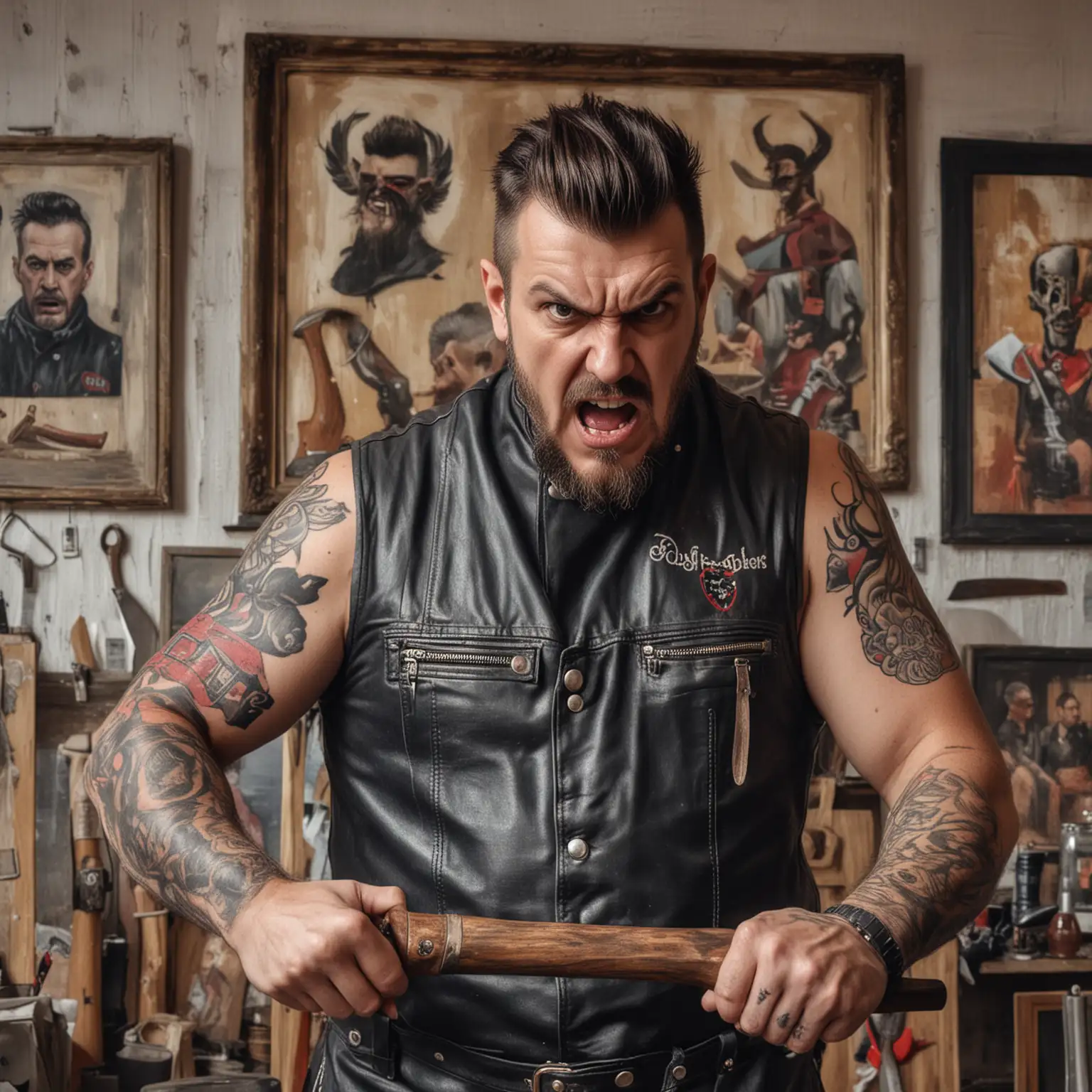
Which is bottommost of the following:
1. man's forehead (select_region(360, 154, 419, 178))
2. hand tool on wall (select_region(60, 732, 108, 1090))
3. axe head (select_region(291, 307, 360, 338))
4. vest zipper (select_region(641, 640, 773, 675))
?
hand tool on wall (select_region(60, 732, 108, 1090))

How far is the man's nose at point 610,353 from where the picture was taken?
1.80 meters

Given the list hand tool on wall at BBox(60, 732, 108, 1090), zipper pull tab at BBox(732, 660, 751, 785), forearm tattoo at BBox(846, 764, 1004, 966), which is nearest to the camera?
forearm tattoo at BBox(846, 764, 1004, 966)

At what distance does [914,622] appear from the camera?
77.3 inches

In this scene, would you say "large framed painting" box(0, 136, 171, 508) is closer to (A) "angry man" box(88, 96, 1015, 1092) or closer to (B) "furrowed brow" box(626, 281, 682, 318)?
(A) "angry man" box(88, 96, 1015, 1092)

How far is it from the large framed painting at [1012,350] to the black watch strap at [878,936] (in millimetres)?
2567

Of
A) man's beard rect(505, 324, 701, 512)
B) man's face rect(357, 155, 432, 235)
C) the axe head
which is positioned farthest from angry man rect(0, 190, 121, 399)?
man's beard rect(505, 324, 701, 512)

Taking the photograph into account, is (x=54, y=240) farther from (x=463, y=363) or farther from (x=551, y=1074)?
(x=551, y=1074)

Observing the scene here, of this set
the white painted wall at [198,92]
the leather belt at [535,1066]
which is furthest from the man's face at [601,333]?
the white painted wall at [198,92]

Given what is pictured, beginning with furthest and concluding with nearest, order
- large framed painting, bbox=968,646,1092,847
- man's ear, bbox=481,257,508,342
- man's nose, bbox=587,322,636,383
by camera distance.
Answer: large framed painting, bbox=968,646,1092,847, man's ear, bbox=481,257,508,342, man's nose, bbox=587,322,636,383

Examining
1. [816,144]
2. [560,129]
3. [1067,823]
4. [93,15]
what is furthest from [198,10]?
[1067,823]

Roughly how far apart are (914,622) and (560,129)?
92 cm

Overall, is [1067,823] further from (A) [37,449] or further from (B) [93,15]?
(B) [93,15]

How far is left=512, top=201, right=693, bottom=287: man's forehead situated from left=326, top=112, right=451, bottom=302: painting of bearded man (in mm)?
2017

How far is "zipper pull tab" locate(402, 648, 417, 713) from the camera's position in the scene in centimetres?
194
